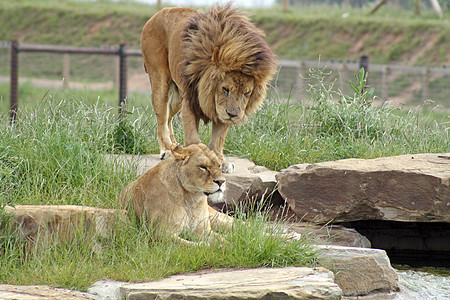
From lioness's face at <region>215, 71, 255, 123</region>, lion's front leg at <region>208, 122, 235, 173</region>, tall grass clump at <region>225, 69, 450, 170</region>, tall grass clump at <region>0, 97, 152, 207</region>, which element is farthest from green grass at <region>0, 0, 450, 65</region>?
lioness's face at <region>215, 71, 255, 123</region>

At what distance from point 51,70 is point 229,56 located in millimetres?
21875

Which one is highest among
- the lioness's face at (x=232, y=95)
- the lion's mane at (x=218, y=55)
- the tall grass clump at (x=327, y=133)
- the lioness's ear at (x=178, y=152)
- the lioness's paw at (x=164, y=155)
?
the lion's mane at (x=218, y=55)

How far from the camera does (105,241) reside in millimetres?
4863

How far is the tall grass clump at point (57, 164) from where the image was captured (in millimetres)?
5512

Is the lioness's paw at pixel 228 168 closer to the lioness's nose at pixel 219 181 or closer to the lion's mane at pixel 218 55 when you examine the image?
the lion's mane at pixel 218 55

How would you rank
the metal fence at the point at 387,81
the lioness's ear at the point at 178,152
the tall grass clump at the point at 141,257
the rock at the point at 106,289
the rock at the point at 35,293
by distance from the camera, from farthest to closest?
the metal fence at the point at 387,81
the lioness's ear at the point at 178,152
the tall grass clump at the point at 141,257
the rock at the point at 106,289
the rock at the point at 35,293

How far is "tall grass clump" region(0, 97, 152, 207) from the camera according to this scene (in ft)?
18.1

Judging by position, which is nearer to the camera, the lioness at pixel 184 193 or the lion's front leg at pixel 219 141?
the lioness at pixel 184 193

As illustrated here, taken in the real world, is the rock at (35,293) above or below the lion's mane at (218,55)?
below

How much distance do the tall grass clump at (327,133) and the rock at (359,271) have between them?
2203mm

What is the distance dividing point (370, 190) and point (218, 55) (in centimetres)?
189

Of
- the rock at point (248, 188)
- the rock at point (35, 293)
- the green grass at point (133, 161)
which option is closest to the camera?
the rock at point (35, 293)

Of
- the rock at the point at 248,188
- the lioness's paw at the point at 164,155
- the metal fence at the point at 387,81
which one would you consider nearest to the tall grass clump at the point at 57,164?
the lioness's paw at the point at 164,155

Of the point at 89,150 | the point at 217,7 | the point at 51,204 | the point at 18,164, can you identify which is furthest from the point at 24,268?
the point at 217,7
